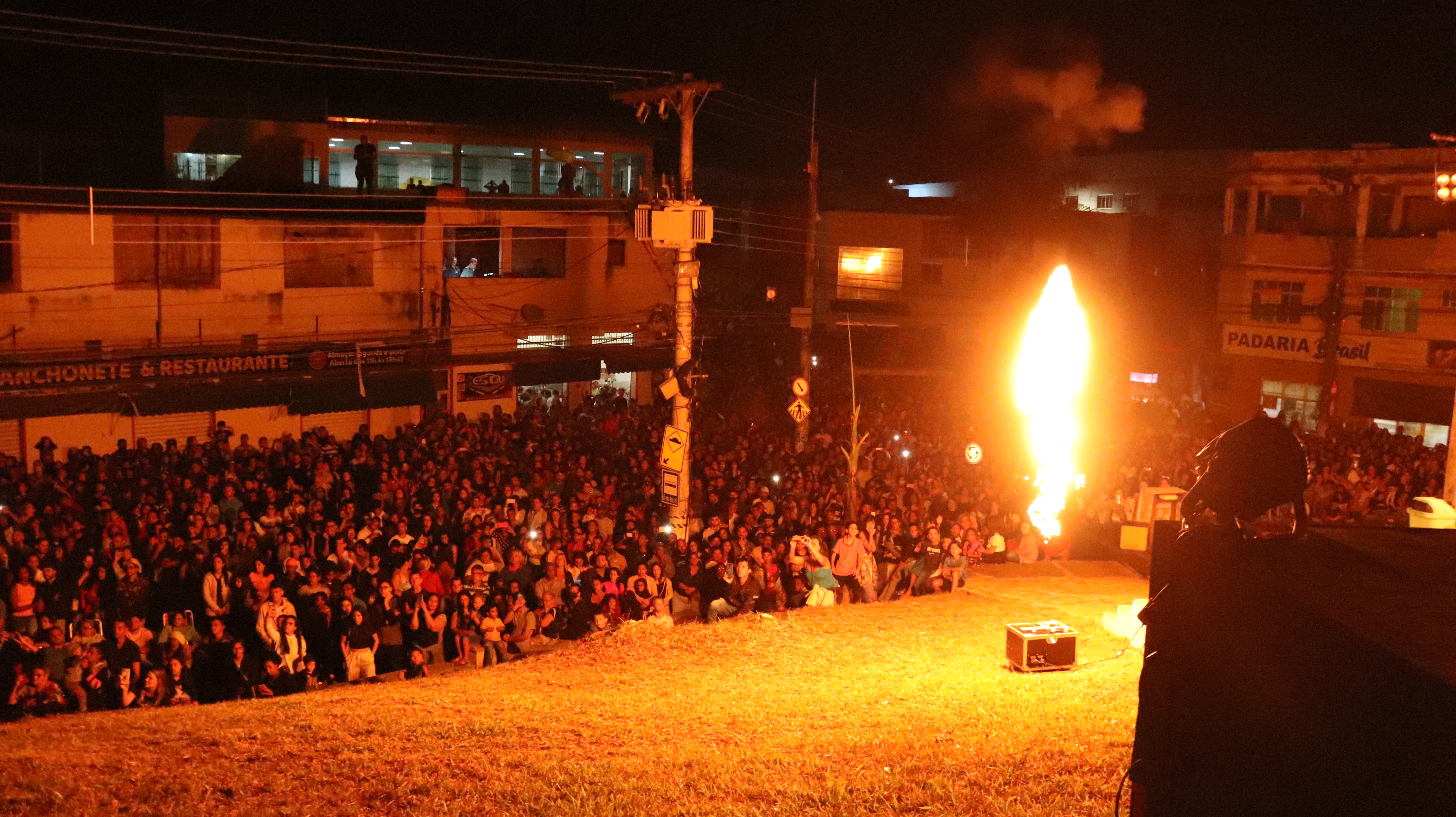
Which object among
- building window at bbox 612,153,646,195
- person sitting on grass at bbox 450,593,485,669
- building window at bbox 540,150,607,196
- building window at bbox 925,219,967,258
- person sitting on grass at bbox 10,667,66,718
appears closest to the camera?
person sitting on grass at bbox 10,667,66,718

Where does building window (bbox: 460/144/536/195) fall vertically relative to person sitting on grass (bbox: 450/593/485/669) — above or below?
above

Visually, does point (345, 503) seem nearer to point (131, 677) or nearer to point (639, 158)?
point (131, 677)

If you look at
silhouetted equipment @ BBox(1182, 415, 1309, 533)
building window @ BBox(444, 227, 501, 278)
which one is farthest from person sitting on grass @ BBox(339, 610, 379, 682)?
building window @ BBox(444, 227, 501, 278)

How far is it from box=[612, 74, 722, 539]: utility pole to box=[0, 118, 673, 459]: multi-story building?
670 cm

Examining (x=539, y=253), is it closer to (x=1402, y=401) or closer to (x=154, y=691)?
(x=154, y=691)

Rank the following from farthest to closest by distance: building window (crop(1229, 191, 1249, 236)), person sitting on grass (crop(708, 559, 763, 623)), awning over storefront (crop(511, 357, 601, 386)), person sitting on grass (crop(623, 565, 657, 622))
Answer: building window (crop(1229, 191, 1249, 236)), awning over storefront (crop(511, 357, 601, 386)), person sitting on grass (crop(708, 559, 763, 623)), person sitting on grass (crop(623, 565, 657, 622))

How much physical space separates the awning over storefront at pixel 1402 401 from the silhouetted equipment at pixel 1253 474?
27988 mm

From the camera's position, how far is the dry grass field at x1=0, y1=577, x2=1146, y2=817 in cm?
757

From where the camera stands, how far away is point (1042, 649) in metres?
12.2

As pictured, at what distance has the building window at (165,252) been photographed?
67.9ft

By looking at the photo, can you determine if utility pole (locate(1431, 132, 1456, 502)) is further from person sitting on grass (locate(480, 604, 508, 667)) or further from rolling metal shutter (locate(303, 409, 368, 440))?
rolling metal shutter (locate(303, 409, 368, 440))

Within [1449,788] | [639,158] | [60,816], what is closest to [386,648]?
[60,816]

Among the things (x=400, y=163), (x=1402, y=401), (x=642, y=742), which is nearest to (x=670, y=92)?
(x=642, y=742)

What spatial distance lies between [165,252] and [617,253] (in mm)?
10684
